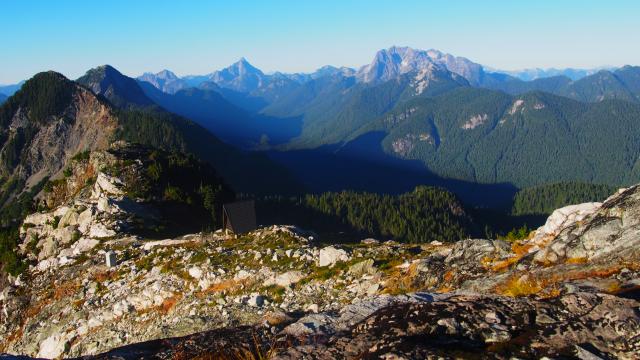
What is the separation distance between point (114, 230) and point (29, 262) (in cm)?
1069

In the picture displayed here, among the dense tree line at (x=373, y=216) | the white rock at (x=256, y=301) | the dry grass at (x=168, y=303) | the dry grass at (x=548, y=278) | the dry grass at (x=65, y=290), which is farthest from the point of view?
the dense tree line at (x=373, y=216)

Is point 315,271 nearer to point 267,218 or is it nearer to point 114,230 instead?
point 114,230

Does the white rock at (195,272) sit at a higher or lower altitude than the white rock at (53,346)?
higher

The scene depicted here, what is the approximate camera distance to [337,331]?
11984mm

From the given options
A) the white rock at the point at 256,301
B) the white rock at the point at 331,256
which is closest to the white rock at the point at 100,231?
the white rock at the point at 331,256

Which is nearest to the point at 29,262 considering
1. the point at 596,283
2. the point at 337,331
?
the point at 337,331

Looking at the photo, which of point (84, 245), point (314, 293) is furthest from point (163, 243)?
point (314, 293)

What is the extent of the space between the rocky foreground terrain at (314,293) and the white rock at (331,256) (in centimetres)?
Result: 10

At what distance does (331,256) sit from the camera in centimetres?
3338

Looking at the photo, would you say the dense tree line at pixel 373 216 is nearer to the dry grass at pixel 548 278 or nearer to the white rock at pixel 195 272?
the white rock at pixel 195 272

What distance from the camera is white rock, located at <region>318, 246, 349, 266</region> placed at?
32.9 meters

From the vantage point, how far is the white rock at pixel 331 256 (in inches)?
1297

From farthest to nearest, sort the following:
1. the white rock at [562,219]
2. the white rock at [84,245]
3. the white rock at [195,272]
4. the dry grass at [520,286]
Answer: the white rock at [84,245] < the white rock at [195,272] < the white rock at [562,219] < the dry grass at [520,286]

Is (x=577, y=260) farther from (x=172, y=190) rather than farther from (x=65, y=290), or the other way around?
(x=172, y=190)
